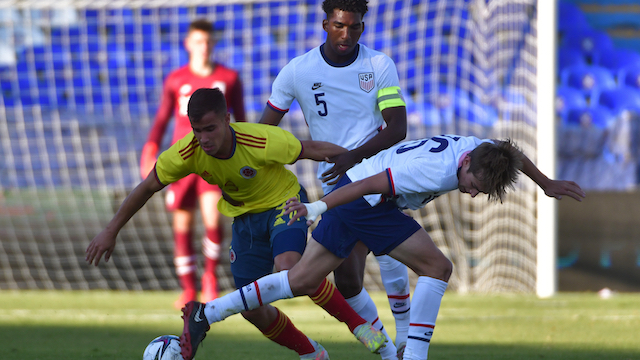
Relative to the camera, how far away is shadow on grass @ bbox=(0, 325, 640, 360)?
3.29 metres

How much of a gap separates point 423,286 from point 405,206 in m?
0.35

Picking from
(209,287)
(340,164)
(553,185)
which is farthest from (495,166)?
(209,287)

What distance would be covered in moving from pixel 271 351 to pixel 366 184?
141 cm

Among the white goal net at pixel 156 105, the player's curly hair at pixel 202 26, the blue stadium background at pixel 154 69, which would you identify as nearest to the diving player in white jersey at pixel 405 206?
the player's curly hair at pixel 202 26

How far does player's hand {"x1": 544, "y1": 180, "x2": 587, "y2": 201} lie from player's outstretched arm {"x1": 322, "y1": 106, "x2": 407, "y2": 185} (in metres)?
0.67

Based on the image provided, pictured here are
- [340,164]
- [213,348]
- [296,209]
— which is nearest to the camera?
[296,209]

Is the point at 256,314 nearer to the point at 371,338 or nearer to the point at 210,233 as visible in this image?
the point at 371,338

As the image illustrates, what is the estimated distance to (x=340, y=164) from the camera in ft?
9.36

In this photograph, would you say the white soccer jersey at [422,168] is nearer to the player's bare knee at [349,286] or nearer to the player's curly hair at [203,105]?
the player's bare knee at [349,286]

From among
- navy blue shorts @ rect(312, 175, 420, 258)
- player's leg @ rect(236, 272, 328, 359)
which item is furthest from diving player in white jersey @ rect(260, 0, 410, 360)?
player's leg @ rect(236, 272, 328, 359)

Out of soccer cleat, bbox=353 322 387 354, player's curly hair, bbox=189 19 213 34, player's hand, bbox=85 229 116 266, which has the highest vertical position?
player's curly hair, bbox=189 19 213 34

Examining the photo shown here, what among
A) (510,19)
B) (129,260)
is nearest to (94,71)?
(129,260)

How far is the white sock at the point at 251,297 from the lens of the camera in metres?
2.71

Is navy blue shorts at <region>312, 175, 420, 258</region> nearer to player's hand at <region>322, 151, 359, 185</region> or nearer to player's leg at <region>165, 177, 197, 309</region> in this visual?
player's hand at <region>322, 151, 359, 185</region>
